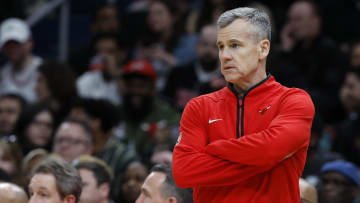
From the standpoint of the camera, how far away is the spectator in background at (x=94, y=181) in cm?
529

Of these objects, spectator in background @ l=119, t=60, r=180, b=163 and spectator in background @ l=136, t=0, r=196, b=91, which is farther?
spectator in background @ l=136, t=0, r=196, b=91

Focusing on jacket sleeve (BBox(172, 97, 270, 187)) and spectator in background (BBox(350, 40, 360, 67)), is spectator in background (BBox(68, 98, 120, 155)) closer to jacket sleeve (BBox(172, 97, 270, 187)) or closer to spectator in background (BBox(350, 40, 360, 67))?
spectator in background (BBox(350, 40, 360, 67))

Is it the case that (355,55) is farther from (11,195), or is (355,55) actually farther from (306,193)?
(11,195)

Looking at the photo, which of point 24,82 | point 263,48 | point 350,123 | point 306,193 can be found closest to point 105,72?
point 24,82

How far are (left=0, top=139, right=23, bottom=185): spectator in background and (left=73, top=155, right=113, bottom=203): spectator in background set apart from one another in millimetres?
1319

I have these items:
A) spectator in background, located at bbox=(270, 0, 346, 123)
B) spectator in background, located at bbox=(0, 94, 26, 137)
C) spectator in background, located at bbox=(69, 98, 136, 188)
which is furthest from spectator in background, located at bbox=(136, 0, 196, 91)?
spectator in background, located at bbox=(0, 94, 26, 137)

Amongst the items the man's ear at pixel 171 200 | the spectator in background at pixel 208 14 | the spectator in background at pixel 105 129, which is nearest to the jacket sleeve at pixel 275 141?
the man's ear at pixel 171 200

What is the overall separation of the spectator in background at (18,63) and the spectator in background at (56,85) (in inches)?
23.8

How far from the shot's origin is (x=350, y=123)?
7.16 metres

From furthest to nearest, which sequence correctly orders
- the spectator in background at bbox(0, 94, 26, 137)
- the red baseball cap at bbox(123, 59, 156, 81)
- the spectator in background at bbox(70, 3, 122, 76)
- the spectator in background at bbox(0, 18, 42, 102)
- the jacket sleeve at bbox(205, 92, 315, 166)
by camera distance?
the spectator in background at bbox(70, 3, 122, 76)
the spectator in background at bbox(0, 18, 42, 102)
the red baseball cap at bbox(123, 59, 156, 81)
the spectator in background at bbox(0, 94, 26, 137)
the jacket sleeve at bbox(205, 92, 315, 166)

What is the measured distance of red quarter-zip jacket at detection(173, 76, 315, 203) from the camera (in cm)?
315

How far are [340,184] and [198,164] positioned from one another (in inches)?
121

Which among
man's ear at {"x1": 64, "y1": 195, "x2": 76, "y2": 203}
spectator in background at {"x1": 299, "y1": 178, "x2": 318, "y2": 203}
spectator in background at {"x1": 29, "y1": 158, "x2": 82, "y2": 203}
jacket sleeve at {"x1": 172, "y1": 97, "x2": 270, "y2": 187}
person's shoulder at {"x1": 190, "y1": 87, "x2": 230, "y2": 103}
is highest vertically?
person's shoulder at {"x1": 190, "y1": 87, "x2": 230, "y2": 103}

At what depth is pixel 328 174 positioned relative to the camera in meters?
5.96
